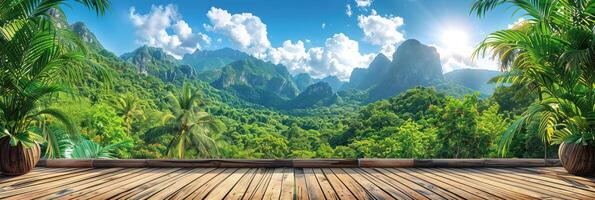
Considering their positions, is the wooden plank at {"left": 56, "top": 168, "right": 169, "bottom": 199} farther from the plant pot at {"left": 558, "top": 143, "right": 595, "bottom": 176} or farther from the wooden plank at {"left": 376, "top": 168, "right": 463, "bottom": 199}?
the plant pot at {"left": 558, "top": 143, "right": 595, "bottom": 176}

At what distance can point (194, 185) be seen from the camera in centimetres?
252

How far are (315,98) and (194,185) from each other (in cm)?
7343

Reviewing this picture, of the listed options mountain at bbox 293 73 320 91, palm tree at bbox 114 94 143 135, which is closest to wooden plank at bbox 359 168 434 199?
palm tree at bbox 114 94 143 135

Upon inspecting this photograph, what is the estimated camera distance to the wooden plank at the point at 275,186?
7.06ft

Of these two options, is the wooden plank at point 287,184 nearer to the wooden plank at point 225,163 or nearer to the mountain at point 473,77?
the wooden plank at point 225,163

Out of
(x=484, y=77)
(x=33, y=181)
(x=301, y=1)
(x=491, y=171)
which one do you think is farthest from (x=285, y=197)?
(x=484, y=77)

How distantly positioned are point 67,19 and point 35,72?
26.8 inches

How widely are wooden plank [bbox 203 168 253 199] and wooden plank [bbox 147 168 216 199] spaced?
235 mm

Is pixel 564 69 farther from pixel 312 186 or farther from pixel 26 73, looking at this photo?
pixel 26 73

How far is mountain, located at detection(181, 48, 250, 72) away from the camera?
129 meters

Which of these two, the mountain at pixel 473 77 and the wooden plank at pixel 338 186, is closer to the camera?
the wooden plank at pixel 338 186

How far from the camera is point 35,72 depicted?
2.99m

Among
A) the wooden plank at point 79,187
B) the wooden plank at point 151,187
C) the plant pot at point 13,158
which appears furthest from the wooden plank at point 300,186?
the plant pot at point 13,158

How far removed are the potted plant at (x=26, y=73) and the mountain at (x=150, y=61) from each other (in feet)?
199
